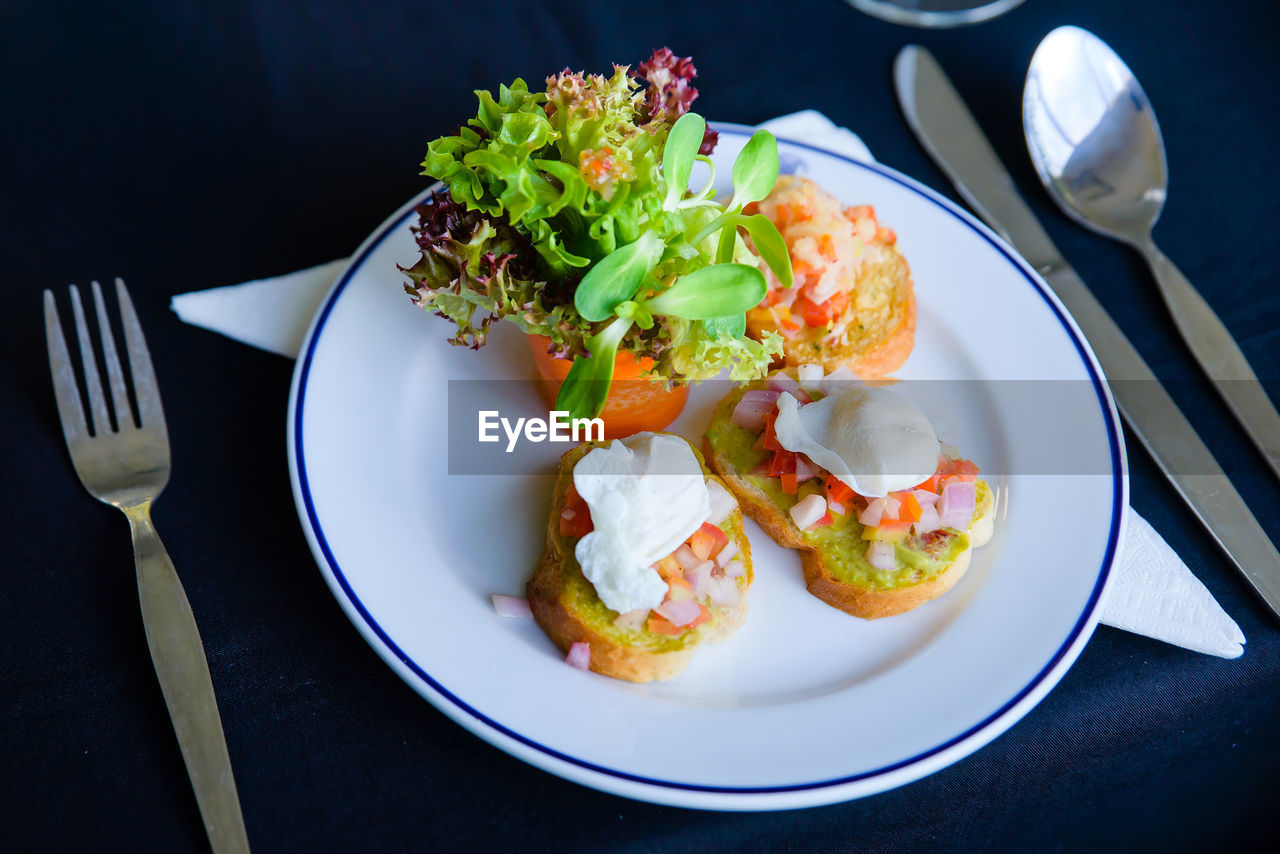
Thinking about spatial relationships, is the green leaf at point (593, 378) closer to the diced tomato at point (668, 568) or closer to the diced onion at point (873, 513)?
the diced tomato at point (668, 568)

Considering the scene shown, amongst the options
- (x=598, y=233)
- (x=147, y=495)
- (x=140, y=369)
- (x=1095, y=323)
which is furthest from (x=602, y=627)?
(x=1095, y=323)

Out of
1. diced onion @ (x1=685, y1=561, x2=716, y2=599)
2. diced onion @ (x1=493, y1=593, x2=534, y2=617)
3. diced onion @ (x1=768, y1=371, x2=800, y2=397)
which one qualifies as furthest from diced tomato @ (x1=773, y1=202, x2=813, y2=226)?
diced onion @ (x1=493, y1=593, x2=534, y2=617)

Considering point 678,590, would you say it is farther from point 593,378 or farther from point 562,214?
point 562,214

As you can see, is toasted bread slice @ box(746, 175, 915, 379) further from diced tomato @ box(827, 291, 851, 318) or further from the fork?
the fork

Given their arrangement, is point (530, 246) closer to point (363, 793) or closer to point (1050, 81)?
point (363, 793)

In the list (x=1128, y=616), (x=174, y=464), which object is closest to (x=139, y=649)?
(x=174, y=464)
